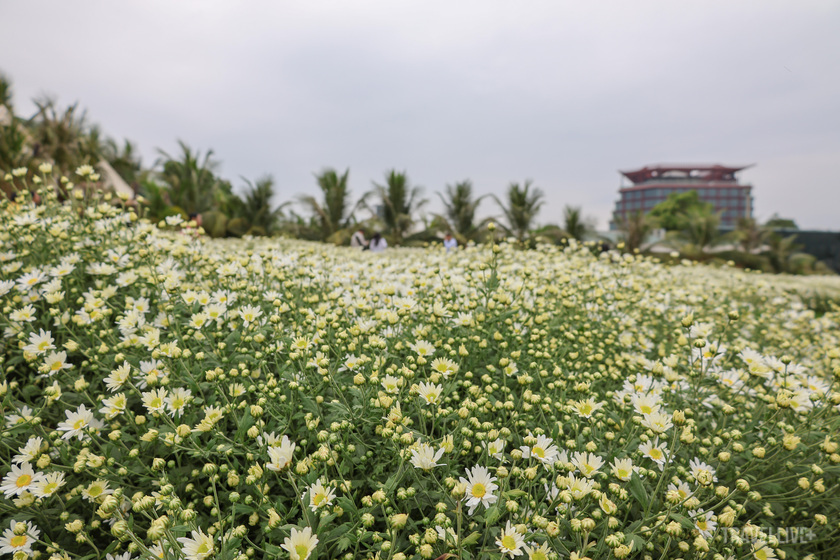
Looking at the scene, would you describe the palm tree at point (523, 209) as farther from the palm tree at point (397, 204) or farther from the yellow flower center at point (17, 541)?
the yellow flower center at point (17, 541)

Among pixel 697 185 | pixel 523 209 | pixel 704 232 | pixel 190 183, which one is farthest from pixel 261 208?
pixel 697 185

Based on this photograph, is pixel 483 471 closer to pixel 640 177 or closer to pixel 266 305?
pixel 266 305

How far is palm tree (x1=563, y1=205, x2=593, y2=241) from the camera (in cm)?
1702

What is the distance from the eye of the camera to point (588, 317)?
10.8ft

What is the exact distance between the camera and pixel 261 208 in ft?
53.6

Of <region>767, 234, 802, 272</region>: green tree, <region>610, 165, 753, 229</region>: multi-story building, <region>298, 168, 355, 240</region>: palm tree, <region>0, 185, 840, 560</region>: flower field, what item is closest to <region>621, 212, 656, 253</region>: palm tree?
<region>767, 234, 802, 272</region>: green tree

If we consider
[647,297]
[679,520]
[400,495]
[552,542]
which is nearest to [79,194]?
[400,495]

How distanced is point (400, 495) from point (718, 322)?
404cm

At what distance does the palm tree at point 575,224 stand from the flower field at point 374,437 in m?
14.8

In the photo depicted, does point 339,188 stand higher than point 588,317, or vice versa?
point 339,188

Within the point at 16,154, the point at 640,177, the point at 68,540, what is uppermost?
the point at 640,177

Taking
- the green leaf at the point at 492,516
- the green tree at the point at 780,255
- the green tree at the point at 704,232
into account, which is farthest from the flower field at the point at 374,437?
the green tree at the point at 780,255

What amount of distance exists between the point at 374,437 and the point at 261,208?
1608 centimetres

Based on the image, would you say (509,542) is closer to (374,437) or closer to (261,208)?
(374,437)
